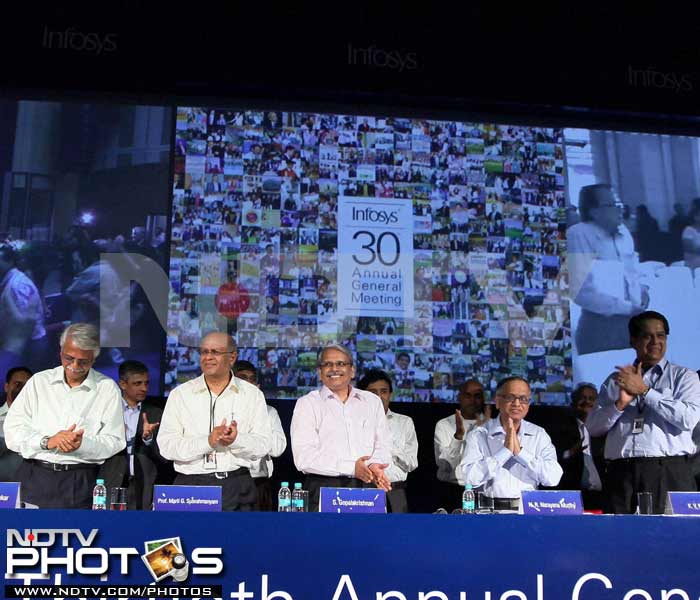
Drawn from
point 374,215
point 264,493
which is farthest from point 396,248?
point 264,493

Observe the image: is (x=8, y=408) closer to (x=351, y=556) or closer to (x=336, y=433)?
(x=336, y=433)

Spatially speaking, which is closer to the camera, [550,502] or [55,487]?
[550,502]

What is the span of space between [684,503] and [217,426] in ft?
5.71

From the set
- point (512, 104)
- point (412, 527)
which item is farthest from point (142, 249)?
point (412, 527)

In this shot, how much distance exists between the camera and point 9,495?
10.7 feet

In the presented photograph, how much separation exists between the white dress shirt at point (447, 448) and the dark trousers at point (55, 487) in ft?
7.31

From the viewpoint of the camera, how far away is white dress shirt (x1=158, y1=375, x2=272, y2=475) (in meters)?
3.96

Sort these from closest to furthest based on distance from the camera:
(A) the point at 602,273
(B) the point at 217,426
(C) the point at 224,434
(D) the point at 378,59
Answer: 1. (C) the point at 224,434
2. (B) the point at 217,426
3. (D) the point at 378,59
4. (A) the point at 602,273

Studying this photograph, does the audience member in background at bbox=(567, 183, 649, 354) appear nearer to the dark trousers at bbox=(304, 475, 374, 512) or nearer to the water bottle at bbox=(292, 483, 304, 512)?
the dark trousers at bbox=(304, 475, 374, 512)

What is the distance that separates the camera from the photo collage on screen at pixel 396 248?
5.91m

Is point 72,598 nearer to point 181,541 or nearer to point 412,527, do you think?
point 181,541

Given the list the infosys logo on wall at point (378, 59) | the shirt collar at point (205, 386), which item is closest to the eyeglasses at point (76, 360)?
the shirt collar at point (205, 386)

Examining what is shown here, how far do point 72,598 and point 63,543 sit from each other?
0.16 metres

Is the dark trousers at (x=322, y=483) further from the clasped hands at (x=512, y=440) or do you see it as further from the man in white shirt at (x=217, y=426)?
the clasped hands at (x=512, y=440)
